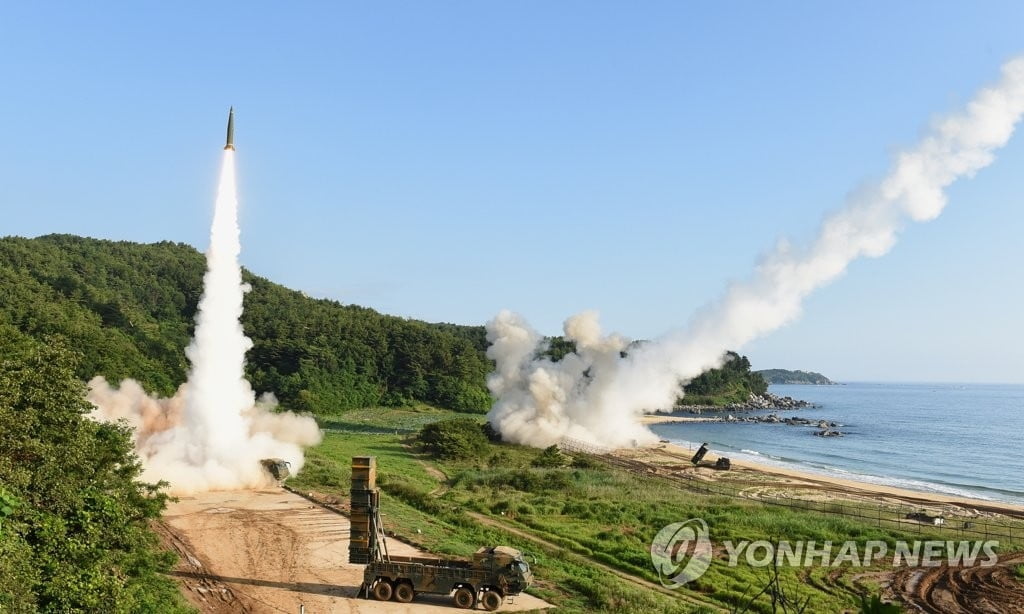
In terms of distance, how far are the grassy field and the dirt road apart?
109 inches

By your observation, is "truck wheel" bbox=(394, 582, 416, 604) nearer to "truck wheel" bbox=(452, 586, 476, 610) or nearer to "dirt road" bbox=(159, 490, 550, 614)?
"dirt road" bbox=(159, 490, 550, 614)

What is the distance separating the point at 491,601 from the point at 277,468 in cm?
2103

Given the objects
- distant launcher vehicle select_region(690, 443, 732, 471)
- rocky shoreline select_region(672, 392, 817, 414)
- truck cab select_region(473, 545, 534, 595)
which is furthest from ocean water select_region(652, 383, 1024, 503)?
truck cab select_region(473, 545, 534, 595)

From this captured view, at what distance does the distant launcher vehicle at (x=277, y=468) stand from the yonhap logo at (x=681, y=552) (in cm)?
1981

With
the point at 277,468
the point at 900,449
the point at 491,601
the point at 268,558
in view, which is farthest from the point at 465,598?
the point at 900,449

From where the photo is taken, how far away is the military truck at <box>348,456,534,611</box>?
21344 mm

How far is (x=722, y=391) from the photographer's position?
17262cm

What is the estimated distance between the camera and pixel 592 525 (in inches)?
1345

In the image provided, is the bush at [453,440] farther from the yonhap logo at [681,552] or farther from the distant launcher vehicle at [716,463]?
the yonhap logo at [681,552]

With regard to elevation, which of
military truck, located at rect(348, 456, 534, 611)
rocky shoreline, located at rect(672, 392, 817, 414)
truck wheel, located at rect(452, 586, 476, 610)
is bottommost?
truck wheel, located at rect(452, 586, 476, 610)

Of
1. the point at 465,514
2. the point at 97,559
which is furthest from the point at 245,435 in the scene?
the point at 97,559

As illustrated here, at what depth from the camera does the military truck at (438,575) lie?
2134 centimetres

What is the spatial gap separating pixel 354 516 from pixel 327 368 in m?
92.8

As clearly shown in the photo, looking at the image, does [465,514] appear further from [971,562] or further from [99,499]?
[971,562]
